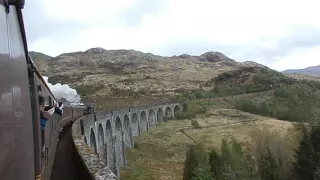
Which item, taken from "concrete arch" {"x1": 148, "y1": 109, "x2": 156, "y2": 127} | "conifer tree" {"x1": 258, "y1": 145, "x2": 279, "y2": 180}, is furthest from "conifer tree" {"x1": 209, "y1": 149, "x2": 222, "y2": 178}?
"concrete arch" {"x1": 148, "y1": 109, "x2": 156, "y2": 127}

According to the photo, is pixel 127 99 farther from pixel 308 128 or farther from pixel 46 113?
pixel 46 113

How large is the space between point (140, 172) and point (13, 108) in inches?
1501

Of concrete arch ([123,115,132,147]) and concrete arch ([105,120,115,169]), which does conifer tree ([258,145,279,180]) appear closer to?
concrete arch ([105,120,115,169])

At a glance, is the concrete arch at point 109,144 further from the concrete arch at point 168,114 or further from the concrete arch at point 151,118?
the concrete arch at point 168,114

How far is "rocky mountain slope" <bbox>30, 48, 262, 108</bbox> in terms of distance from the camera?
113 m

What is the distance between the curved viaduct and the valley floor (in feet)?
6.71

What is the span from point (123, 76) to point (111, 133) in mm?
114204

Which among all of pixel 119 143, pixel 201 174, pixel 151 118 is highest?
pixel 151 118

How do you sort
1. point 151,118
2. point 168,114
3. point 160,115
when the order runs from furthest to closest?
point 168,114
point 160,115
point 151,118

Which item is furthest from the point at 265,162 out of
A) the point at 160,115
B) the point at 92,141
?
the point at 160,115

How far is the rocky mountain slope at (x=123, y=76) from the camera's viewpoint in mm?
112625

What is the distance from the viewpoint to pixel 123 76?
149250 millimetres

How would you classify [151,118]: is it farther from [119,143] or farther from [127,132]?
[119,143]

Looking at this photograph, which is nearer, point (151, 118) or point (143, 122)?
point (143, 122)
